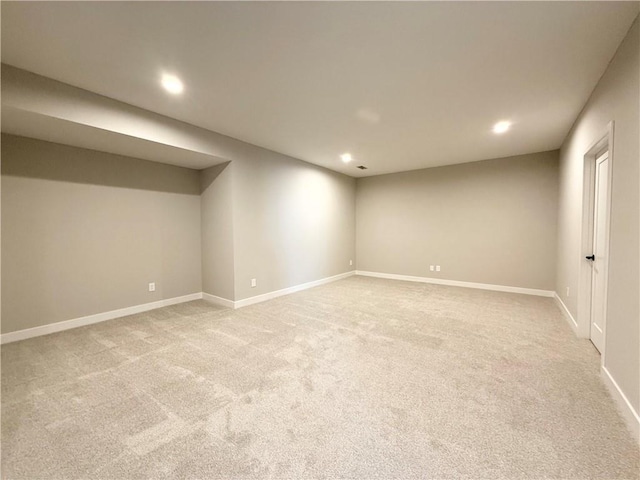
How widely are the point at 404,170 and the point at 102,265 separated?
19.2 ft

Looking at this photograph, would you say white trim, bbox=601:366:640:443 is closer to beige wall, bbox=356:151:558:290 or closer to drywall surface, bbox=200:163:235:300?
beige wall, bbox=356:151:558:290

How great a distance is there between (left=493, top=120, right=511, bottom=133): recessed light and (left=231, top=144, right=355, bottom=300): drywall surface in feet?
10.4

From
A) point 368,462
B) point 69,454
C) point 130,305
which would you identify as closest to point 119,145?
point 130,305

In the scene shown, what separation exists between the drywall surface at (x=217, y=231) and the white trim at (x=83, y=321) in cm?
60

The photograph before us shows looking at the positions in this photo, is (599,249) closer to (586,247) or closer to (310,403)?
Result: (586,247)

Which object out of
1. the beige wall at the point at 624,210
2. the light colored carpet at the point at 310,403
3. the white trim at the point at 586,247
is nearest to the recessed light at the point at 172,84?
the light colored carpet at the point at 310,403

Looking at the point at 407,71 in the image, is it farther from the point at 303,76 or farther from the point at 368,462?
the point at 368,462

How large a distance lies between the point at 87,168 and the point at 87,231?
2.65 ft

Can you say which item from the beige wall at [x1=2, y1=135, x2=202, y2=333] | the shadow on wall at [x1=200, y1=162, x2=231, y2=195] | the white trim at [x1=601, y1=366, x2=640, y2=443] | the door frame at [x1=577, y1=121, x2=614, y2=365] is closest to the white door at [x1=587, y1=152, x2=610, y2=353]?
the door frame at [x1=577, y1=121, x2=614, y2=365]

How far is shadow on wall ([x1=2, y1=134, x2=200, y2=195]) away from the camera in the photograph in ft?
9.46

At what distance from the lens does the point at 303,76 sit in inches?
92.6

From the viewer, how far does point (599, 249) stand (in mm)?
2684

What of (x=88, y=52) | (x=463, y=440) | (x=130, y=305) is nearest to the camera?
(x=463, y=440)

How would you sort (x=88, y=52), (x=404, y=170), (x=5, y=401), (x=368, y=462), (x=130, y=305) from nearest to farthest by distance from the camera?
(x=368, y=462), (x=5, y=401), (x=88, y=52), (x=130, y=305), (x=404, y=170)
